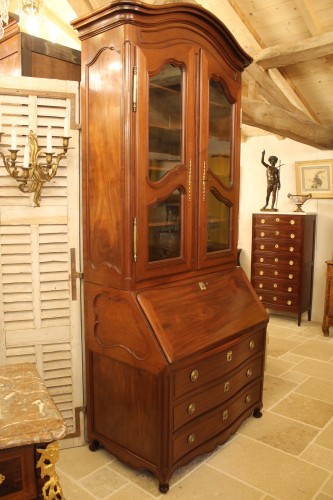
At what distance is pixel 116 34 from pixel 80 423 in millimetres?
2080

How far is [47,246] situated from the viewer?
2207mm

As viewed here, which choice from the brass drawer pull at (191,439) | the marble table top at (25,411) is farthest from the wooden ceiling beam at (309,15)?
the marble table top at (25,411)

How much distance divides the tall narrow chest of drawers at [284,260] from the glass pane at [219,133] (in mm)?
2458

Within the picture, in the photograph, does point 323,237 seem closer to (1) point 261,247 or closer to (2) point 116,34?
(1) point 261,247

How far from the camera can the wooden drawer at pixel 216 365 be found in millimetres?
2008

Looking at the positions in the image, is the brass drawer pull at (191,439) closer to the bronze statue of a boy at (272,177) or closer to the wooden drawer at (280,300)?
the wooden drawer at (280,300)

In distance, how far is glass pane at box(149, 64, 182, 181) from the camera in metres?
2.03

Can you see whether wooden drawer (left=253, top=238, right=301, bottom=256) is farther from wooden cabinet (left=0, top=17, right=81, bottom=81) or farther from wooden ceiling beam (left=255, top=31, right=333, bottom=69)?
wooden cabinet (left=0, top=17, right=81, bottom=81)

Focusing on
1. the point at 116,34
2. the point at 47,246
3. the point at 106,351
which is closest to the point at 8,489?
the point at 106,351

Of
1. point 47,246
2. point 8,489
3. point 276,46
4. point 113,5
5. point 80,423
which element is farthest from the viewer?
point 276,46

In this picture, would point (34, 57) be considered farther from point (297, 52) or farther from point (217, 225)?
point (297, 52)

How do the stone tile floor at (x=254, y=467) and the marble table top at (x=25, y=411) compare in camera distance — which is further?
the stone tile floor at (x=254, y=467)

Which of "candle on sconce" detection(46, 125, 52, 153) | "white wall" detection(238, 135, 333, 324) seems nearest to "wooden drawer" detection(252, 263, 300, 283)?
"white wall" detection(238, 135, 333, 324)

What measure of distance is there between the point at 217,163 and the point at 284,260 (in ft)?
8.93
